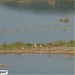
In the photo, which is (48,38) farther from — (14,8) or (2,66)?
(14,8)

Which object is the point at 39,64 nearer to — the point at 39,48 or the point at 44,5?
the point at 39,48

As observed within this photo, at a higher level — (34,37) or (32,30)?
(32,30)

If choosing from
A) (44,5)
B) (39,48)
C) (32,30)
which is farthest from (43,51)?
(44,5)

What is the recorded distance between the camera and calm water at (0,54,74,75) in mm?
16422

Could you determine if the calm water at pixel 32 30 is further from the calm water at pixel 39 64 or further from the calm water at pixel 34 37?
the calm water at pixel 39 64

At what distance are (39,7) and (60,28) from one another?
653 inches

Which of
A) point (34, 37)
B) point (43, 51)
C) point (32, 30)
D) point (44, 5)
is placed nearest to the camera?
point (43, 51)

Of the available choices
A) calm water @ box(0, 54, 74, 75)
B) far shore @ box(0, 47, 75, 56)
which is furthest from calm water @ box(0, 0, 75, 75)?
far shore @ box(0, 47, 75, 56)

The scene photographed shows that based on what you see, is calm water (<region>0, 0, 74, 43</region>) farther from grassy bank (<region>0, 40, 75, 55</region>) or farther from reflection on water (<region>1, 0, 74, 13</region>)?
reflection on water (<region>1, 0, 74, 13</region>)

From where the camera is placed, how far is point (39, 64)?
697 inches

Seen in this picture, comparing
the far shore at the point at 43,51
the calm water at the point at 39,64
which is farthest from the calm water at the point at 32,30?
the calm water at the point at 39,64

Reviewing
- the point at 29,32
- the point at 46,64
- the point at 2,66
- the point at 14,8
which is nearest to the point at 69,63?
the point at 46,64

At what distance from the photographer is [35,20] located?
32312mm

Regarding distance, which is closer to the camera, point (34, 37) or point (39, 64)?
point (39, 64)
